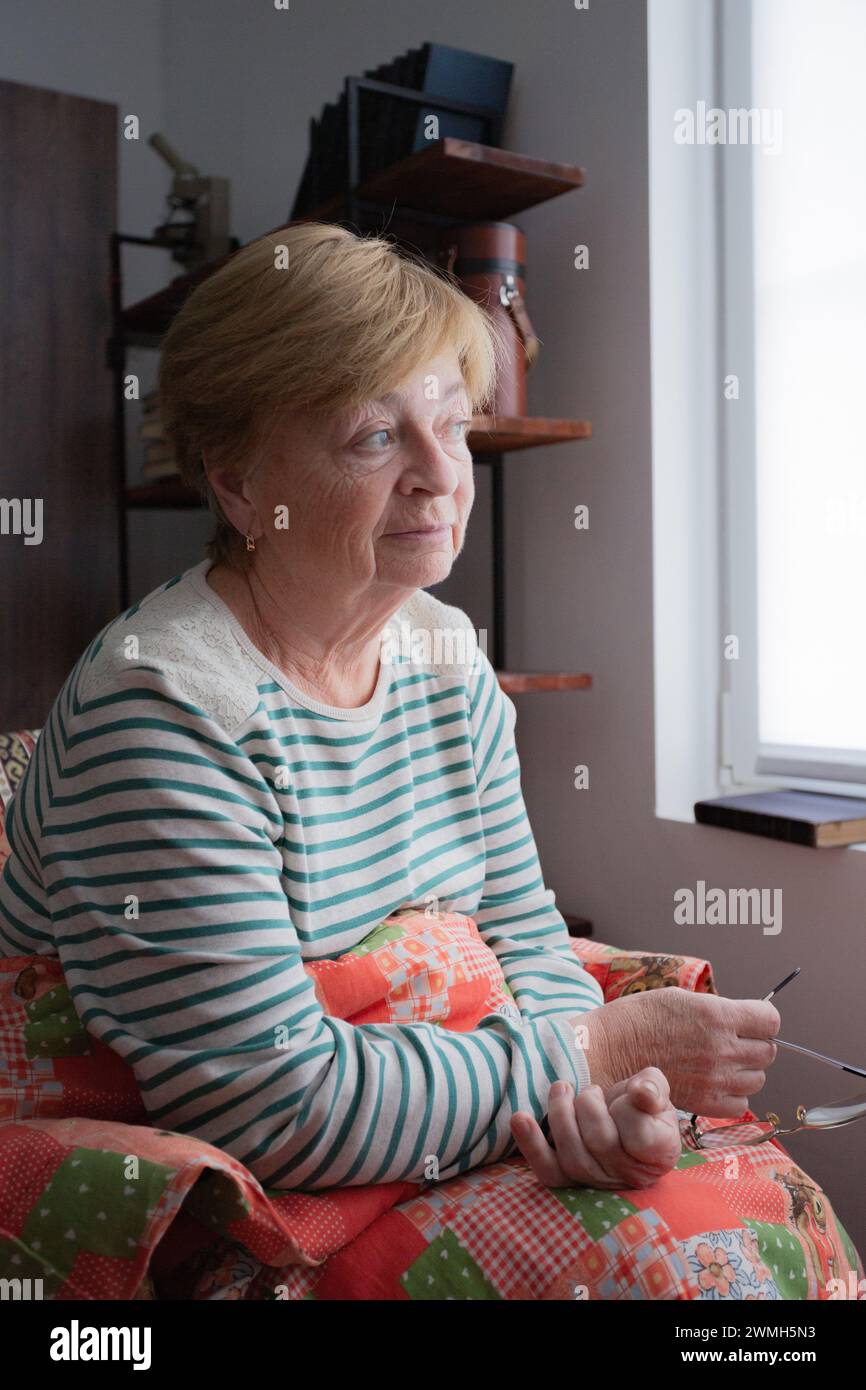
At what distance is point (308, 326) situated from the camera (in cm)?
107

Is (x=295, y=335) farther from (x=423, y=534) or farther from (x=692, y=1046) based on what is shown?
(x=692, y=1046)

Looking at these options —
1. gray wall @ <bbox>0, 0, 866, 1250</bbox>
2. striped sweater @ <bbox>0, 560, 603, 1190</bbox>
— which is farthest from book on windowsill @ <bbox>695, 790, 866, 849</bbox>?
striped sweater @ <bbox>0, 560, 603, 1190</bbox>

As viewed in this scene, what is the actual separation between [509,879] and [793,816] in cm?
50

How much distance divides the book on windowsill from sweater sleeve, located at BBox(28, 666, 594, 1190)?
0.75 meters

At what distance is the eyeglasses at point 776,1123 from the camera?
1.07 meters

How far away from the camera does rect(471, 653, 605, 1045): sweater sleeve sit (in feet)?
4.30

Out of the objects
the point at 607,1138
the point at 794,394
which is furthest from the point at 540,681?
the point at 607,1138

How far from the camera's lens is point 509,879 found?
1.35 metres

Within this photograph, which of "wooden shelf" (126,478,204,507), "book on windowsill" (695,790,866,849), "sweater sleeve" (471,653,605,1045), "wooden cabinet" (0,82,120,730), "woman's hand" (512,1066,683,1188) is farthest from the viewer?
"wooden cabinet" (0,82,120,730)

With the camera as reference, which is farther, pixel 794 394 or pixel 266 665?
pixel 794 394

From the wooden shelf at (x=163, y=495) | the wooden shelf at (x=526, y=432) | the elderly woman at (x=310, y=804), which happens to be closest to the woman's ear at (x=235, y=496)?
the elderly woman at (x=310, y=804)

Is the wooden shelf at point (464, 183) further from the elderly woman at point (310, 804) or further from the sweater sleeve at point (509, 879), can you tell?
the sweater sleeve at point (509, 879)

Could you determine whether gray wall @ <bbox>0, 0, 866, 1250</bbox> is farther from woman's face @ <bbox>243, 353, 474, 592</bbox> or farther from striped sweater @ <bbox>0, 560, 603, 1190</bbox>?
woman's face @ <bbox>243, 353, 474, 592</bbox>

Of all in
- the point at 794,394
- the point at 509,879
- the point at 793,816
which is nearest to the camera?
the point at 509,879
